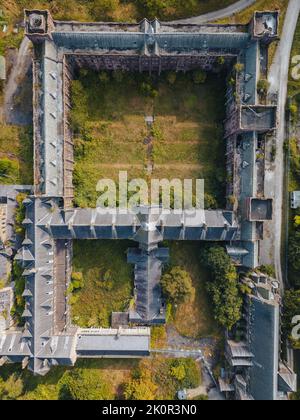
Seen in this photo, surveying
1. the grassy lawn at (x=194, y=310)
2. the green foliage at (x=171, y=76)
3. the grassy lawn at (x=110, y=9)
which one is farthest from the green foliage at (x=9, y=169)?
the green foliage at (x=171, y=76)

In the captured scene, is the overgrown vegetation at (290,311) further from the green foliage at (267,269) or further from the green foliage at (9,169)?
the green foliage at (9,169)

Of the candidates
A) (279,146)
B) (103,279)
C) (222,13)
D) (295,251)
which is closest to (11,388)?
(103,279)

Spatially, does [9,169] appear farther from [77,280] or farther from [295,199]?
[295,199]

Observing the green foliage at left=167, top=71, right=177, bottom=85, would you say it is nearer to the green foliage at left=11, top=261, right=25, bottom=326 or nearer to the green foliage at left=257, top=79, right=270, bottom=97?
the green foliage at left=257, top=79, right=270, bottom=97

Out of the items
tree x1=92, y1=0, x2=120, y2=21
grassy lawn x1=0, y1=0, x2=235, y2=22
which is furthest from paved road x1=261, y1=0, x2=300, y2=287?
tree x1=92, y1=0, x2=120, y2=21

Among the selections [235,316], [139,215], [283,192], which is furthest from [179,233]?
[283,192]
